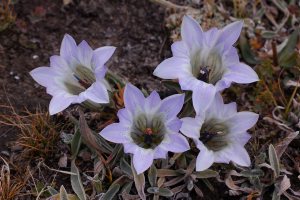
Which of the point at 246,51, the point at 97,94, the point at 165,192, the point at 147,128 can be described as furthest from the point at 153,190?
the point at 246,51

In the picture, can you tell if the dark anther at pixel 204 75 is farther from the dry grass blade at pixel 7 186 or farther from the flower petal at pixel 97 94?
the dry grass blade at pixel 7 186

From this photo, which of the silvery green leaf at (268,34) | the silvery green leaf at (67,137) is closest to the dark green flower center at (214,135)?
the silvery green leaf at (67,137)

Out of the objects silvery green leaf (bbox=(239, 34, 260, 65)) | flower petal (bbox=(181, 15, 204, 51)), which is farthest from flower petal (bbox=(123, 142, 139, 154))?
silvery green leaf (bbox=(239, 34, 260, 65))

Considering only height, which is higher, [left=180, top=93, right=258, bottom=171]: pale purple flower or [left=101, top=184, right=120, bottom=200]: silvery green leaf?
[left=180, top=93, right=258, bottom=171]: pale purple flower

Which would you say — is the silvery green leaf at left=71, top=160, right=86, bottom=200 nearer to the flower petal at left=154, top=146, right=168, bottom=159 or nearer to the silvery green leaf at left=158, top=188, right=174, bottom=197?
the silvery green leaf at left=158, top=188, right=174, bottom=197

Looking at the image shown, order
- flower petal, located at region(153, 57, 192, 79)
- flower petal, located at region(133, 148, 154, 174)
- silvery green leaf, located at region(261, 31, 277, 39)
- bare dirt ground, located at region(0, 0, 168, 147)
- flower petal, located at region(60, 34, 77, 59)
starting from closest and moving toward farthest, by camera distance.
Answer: flower petal, located at region(133, 148, 154, 174) → flower petal, located at region(153, 57, 192, 79) → flower petal, located at region(60, 34, 77, 59) → bare dirt ground, located at region(0, 0, 168, 147) → silvery green leaf, located at region(261, 31, 277, 39)
